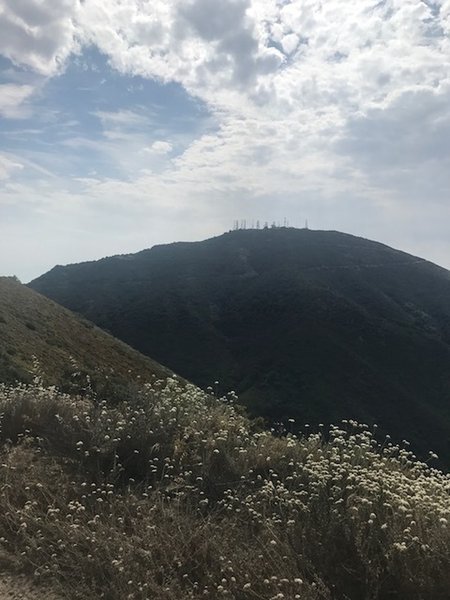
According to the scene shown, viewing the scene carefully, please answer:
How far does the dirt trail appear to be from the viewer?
11.4ft

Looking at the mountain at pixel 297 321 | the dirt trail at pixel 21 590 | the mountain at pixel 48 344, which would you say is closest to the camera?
the dirt trail at pixel 21 590

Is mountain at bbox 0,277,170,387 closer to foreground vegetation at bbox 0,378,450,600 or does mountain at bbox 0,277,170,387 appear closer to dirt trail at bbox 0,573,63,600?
foreground vegetation at bbox 0,378,450,600

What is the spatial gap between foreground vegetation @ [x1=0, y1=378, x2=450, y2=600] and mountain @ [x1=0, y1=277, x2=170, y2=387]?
11259 mm

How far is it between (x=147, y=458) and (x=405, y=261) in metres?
113

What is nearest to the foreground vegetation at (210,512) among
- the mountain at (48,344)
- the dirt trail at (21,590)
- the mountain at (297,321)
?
the dirt trail at (21,590)

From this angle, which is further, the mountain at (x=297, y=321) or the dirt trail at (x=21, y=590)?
the mountain at (x=297, y=321)

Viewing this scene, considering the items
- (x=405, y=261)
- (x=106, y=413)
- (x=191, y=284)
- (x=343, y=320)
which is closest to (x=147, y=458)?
(x=106, y=413)

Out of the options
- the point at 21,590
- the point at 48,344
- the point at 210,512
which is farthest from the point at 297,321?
the point at 21,590

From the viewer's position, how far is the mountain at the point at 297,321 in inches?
2331

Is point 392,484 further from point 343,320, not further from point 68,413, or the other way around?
point 343,320

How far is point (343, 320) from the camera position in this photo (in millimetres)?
79875

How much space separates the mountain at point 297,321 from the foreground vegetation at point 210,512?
44.8m

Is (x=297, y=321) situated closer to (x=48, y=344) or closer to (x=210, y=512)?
(x=48, y=344)

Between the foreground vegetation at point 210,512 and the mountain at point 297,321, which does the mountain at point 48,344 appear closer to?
the foreground vegetation at point 210,512
